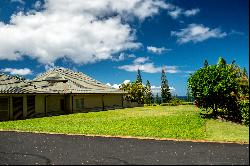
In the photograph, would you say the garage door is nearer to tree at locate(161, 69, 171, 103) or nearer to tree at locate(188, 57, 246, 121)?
tree at locate(188, 57, 246, 121)

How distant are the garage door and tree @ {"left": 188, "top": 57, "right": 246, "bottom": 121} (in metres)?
17.1

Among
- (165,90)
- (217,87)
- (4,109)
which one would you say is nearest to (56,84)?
(4,109)

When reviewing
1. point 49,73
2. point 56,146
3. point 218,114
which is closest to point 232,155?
point 56,146

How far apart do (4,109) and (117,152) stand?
21438 mm

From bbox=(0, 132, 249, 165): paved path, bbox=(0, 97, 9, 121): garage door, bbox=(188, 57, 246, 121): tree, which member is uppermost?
bbox=(188, 57, 246, 121): tree

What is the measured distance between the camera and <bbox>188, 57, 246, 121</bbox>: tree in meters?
23.4

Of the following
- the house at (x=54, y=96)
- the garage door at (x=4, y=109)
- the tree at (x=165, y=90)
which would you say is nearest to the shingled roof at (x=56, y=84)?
the house at (x=54, y=96)

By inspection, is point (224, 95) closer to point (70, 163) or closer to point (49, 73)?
point (70, 163)

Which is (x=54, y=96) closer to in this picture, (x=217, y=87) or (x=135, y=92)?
(x=217, y=87)

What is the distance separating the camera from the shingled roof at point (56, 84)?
33.4 m

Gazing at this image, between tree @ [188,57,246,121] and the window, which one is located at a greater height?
tree @ [188,57,246,121]

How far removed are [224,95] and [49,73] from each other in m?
32.6

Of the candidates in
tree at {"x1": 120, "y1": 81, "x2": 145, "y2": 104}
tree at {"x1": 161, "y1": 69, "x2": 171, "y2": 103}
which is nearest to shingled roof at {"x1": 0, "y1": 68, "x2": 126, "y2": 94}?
tree at {"x1": 120, "y1": 81, "x2": 145, "y2": 104}

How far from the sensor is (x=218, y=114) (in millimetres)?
26078
